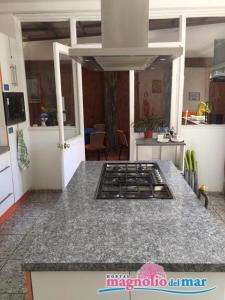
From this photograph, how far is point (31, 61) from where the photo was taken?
378cm

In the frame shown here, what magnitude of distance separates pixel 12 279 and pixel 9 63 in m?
2.47

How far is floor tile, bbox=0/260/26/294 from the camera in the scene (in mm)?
2010

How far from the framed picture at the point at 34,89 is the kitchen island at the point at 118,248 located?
2.77 meters

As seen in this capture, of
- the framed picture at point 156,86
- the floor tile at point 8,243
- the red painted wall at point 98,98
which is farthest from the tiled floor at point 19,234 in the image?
the red painted wall at point 98,98

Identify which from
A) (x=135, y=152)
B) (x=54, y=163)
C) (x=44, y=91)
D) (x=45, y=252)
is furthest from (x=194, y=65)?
(x=45, y=252)

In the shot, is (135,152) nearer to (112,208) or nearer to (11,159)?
(11,159)

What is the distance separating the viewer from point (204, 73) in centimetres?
365

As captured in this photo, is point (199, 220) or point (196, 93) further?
point (196, 93)

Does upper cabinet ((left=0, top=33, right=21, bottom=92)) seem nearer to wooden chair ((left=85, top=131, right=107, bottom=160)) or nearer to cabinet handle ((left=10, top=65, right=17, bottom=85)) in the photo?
cabinet handle ((left=10, top=65, right=17, bottom=85))

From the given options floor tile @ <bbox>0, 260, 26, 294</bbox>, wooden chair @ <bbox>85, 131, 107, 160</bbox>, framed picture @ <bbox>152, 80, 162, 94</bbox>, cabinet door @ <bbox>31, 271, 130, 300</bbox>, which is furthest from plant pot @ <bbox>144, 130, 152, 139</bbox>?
cabinet door @ <bbox>31, 271, 130, 300</bbox>

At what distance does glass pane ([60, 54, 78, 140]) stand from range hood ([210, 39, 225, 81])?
2.03m

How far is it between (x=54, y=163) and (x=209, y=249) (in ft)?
Answer: 10.2

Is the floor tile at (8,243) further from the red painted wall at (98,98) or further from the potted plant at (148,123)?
the red painted wall at (98,98)

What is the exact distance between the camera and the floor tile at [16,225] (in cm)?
285
